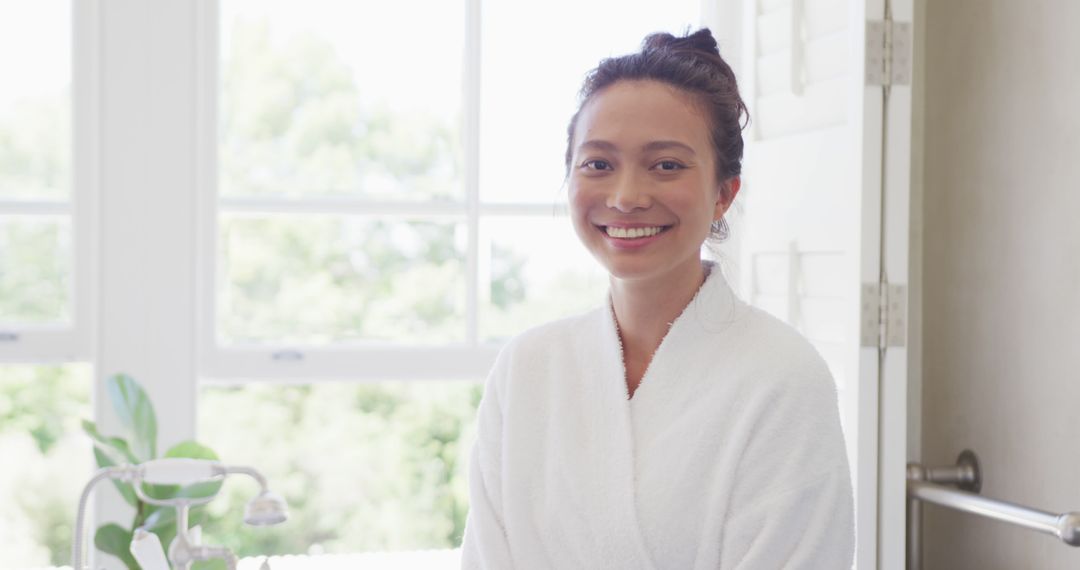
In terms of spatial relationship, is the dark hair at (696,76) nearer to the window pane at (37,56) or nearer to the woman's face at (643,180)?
the woman's face at (643,180)

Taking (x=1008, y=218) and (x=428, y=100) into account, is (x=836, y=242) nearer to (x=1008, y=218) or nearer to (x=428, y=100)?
(x=1008, y=218)

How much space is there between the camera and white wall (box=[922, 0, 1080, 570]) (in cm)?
169

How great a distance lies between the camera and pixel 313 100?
6.55 meters

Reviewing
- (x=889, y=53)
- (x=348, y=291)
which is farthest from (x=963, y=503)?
(x=348, y=291)

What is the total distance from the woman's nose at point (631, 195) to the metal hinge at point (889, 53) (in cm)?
76

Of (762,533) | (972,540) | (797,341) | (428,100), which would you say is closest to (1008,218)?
(972,540)

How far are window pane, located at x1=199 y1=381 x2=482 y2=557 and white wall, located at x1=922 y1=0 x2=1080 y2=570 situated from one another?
4.61 metres

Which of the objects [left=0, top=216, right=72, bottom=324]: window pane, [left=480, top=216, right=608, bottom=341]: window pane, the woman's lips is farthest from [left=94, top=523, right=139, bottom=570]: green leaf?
[left=480, top=216, right=608, bottom=341]: window pane

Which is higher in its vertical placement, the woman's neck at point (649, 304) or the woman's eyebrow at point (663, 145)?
the woman's eyebrow at point (663, 145)

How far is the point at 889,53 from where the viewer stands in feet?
5.85

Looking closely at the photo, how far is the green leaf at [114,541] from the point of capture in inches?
73.3

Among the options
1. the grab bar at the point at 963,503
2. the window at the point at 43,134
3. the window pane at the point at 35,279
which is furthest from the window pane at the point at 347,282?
the grab bar at the point at 963,503

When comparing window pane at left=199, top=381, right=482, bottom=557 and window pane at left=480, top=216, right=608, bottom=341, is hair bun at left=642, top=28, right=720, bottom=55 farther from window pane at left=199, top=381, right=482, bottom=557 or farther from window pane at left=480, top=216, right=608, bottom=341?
window pane at left=199, top=381, right=482, bottom=557

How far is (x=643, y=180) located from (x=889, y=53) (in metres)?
0.79
